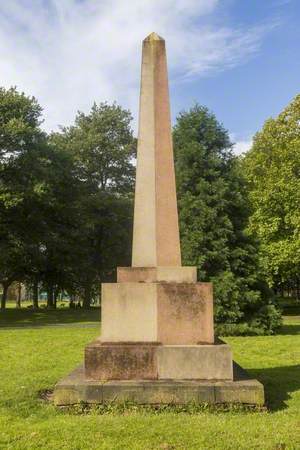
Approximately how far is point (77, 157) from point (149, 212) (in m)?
33.1

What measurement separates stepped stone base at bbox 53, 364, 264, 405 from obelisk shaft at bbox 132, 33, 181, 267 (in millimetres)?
1708

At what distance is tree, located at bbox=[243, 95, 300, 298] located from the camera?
92.2 ft

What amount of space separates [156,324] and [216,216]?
1112cm

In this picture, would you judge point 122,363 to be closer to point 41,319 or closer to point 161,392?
point 161,392

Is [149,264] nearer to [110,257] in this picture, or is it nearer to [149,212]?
[149,212]

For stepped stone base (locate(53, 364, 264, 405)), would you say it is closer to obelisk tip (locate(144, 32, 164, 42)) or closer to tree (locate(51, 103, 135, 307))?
obelisk tip (locate(144, 32, 164, 42))

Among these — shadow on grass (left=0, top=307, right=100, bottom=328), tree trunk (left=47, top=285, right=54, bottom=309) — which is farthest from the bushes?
tree trunk (left=47, top=285, right=54, bottom=309)

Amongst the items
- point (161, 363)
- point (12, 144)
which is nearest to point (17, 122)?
point (12, 144)

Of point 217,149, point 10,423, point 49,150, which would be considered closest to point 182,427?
point 10,423

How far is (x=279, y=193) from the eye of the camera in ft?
95.1

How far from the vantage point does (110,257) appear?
41.0 m

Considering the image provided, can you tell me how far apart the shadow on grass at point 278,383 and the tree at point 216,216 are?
23.1 ft

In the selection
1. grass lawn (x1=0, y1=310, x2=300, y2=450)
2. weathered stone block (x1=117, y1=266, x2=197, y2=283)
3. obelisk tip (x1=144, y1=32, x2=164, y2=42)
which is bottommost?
grass lawn (x1=0, y1=310, x2=300, y2=450)

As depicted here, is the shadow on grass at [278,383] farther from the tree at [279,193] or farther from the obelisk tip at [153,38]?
the tree at [279,193]
